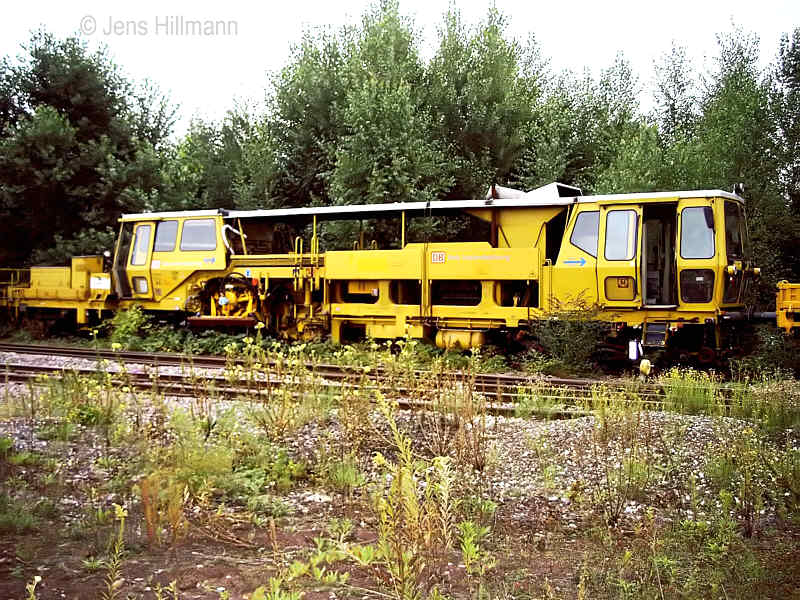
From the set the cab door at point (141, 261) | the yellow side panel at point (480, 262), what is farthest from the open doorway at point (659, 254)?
the cab door at point (141, 261)

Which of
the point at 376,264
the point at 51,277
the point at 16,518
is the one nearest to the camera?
the point at 16,518

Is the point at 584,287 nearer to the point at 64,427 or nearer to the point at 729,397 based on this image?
the point at 729,397

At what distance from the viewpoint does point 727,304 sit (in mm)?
13016

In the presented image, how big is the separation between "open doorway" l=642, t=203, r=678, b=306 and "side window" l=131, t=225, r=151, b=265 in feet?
36.6

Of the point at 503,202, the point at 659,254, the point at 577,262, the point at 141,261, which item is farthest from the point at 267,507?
the point at 141,261

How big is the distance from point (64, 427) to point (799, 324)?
11.4m

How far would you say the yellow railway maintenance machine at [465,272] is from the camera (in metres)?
13.0

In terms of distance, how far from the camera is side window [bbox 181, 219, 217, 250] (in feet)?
55.8

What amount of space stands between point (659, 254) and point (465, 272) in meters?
3.56

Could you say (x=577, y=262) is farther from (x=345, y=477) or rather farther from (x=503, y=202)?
(x=345, y=477)

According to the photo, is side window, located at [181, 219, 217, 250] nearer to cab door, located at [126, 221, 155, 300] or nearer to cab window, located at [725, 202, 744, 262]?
cab door, located at [126, 221, 155, 300]

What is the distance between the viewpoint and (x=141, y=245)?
59.3 ft

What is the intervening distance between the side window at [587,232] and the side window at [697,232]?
1435 mm

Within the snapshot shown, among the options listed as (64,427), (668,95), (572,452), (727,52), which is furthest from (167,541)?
(668,95)
